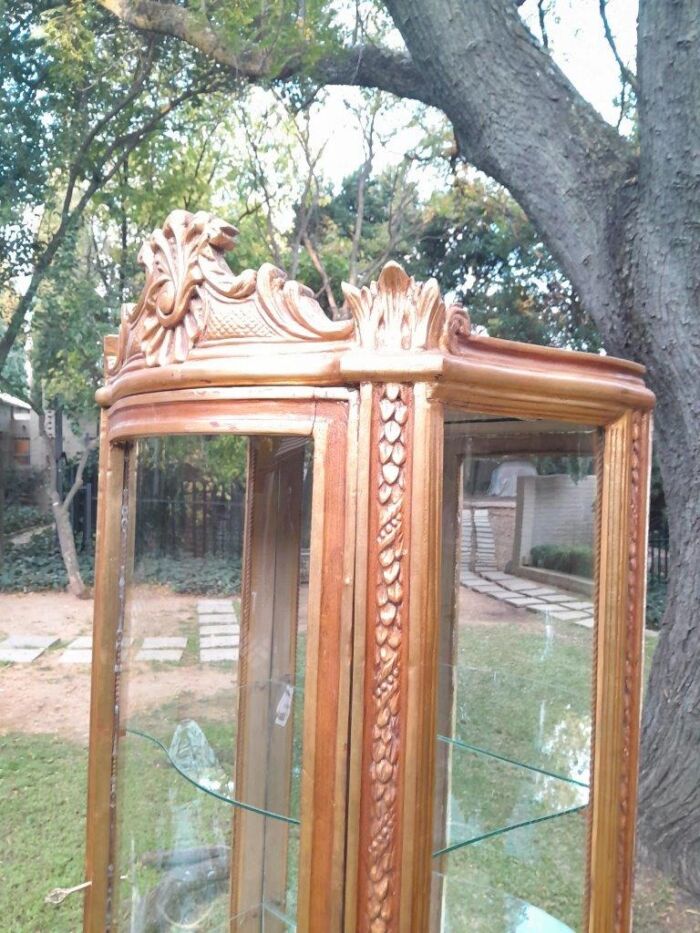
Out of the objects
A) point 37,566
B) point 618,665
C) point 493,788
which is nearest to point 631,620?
point 618,665

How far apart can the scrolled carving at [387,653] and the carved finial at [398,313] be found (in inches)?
2.6

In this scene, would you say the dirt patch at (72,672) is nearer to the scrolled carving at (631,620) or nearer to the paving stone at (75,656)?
the paving stone at (75,656)

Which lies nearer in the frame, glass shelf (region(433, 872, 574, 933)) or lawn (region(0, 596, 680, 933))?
lawn (region(0, 596, 680, 933))

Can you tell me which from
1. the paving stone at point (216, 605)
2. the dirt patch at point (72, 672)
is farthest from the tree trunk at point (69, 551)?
the paving stone at point (216, 605)

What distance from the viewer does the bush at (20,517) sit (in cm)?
886

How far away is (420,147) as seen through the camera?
7035mm

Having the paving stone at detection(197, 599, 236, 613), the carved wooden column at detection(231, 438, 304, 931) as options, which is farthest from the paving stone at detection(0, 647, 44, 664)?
the paving stone at detection(197, 599, 236, 613)

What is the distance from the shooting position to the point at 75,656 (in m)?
5.68

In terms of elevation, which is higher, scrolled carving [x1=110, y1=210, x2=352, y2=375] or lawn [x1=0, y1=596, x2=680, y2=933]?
scrolled carving [x1=110, y1=210, x2=352, y2=375]

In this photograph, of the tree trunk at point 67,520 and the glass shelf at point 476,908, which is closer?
the glass shelf at point 476,908

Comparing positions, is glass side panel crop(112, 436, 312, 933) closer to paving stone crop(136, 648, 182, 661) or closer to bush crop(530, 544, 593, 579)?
paving stone crop(136, 648, 182, 661)

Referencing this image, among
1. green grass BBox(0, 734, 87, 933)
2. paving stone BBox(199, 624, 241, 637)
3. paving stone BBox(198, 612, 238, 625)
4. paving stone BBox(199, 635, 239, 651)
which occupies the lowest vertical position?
green grass BBox(0, 734, 87, 933)

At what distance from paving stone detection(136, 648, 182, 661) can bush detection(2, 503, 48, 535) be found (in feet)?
24.7

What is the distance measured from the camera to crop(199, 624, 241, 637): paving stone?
6.24ft
